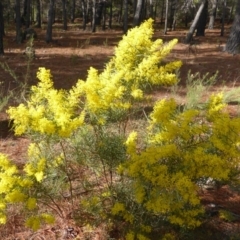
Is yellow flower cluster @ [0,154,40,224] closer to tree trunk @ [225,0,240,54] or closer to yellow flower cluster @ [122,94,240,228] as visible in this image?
yellow flower cluster @ [122,94,240,228]

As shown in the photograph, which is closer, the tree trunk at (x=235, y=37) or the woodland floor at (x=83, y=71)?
the woodland floor at (x=83, y=71)

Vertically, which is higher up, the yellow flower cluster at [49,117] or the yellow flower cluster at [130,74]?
the yellow flower cluster at [130,74]

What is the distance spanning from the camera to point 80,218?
464cm

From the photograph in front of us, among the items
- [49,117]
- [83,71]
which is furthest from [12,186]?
[83,71]

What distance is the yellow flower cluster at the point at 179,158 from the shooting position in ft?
11.2

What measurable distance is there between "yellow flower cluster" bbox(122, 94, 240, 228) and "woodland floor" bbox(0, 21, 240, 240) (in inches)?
48.7

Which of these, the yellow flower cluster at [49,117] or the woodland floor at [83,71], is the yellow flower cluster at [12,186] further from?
the woodland floor at [83,71]

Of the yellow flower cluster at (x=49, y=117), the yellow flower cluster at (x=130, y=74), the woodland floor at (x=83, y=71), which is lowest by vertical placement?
the woodland floor at (x=83, y=71)

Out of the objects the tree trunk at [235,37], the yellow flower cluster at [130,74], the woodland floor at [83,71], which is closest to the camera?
the yellow flower cluster at [130,74]

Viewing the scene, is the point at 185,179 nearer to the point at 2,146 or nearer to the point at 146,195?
the point at 146,195

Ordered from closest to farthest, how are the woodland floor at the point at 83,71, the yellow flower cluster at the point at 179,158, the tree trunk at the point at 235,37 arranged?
1. the yellow flower cluster at the point at 179,158
2. the woodland floor at the point at 83,71
3. the tree trunk at the point at 235,37

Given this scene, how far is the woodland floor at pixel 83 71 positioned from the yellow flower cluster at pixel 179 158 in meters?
1.24

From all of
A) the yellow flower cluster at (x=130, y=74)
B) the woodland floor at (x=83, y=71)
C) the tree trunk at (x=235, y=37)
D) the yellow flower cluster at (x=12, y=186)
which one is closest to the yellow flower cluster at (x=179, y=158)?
the yellow flower cluster at (x=130, y=74)

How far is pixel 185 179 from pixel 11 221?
2658mm
